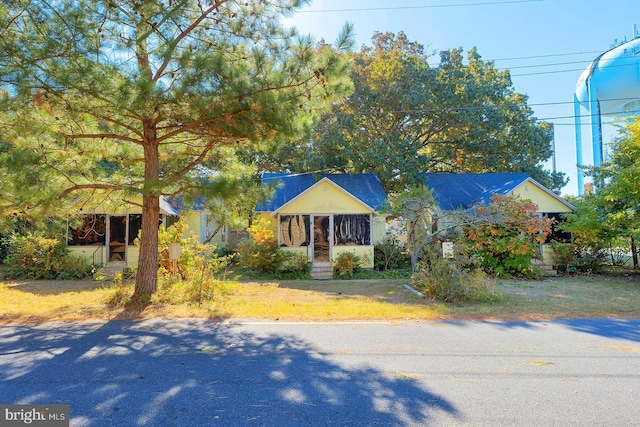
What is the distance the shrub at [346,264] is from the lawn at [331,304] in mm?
2243

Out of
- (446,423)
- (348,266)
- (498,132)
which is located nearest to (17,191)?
(446,423)

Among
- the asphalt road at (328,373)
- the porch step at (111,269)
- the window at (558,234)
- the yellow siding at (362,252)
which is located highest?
the window at (558,234)

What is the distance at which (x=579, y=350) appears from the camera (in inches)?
193

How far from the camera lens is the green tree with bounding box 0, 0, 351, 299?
5598 millimetres

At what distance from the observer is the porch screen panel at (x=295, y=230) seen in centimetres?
1454

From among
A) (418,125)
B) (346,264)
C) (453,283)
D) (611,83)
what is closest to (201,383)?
(453,283)

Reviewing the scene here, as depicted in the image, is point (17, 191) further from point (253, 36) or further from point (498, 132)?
point (498, 132)

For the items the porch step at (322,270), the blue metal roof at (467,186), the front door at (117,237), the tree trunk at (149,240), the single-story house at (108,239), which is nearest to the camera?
the tree trunk at (149,240)

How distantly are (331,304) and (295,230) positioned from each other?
6.66 meters

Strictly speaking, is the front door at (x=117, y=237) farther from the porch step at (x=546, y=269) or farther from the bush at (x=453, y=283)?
the porch step at (x=546, y=269)

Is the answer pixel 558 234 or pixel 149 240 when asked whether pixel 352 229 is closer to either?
pixel 149 240

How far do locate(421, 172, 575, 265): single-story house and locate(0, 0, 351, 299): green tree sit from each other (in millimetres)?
8463

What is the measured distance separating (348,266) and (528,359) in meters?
9.29

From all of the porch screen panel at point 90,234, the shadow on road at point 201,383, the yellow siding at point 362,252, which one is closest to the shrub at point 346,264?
the yellow siding at point 362,252
